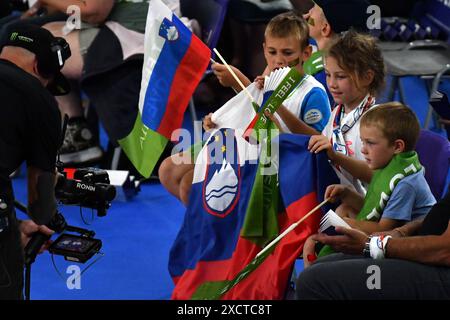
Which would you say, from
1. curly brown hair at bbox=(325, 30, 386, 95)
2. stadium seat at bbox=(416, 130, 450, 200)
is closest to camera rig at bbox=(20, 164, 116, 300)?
curly brown hair at bbox=(325, 30, 386, 95)

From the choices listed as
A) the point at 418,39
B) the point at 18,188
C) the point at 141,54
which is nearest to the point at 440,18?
the point at 418,39

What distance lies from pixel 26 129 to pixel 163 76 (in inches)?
35.1

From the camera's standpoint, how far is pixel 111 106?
576 cm

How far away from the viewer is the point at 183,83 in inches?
153

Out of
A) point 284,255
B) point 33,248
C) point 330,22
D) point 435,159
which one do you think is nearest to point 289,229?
point 284,255

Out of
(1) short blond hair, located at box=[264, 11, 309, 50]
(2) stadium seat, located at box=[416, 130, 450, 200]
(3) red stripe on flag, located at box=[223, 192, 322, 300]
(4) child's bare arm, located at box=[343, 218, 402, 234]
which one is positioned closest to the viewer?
(4) child's bare arm, located at box=[343, 218, 402, 234]

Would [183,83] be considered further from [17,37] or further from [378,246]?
[378,246]

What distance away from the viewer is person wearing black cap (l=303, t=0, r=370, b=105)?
4.18m

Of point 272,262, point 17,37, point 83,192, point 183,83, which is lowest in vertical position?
point 272,262

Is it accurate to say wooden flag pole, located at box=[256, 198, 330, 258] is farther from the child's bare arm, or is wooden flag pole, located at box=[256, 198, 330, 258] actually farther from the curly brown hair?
the curly brown hair

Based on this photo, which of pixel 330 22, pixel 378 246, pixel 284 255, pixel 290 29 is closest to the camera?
pixel 378 246

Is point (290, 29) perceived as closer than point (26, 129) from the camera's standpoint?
No

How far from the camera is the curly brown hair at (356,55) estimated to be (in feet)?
11.8
